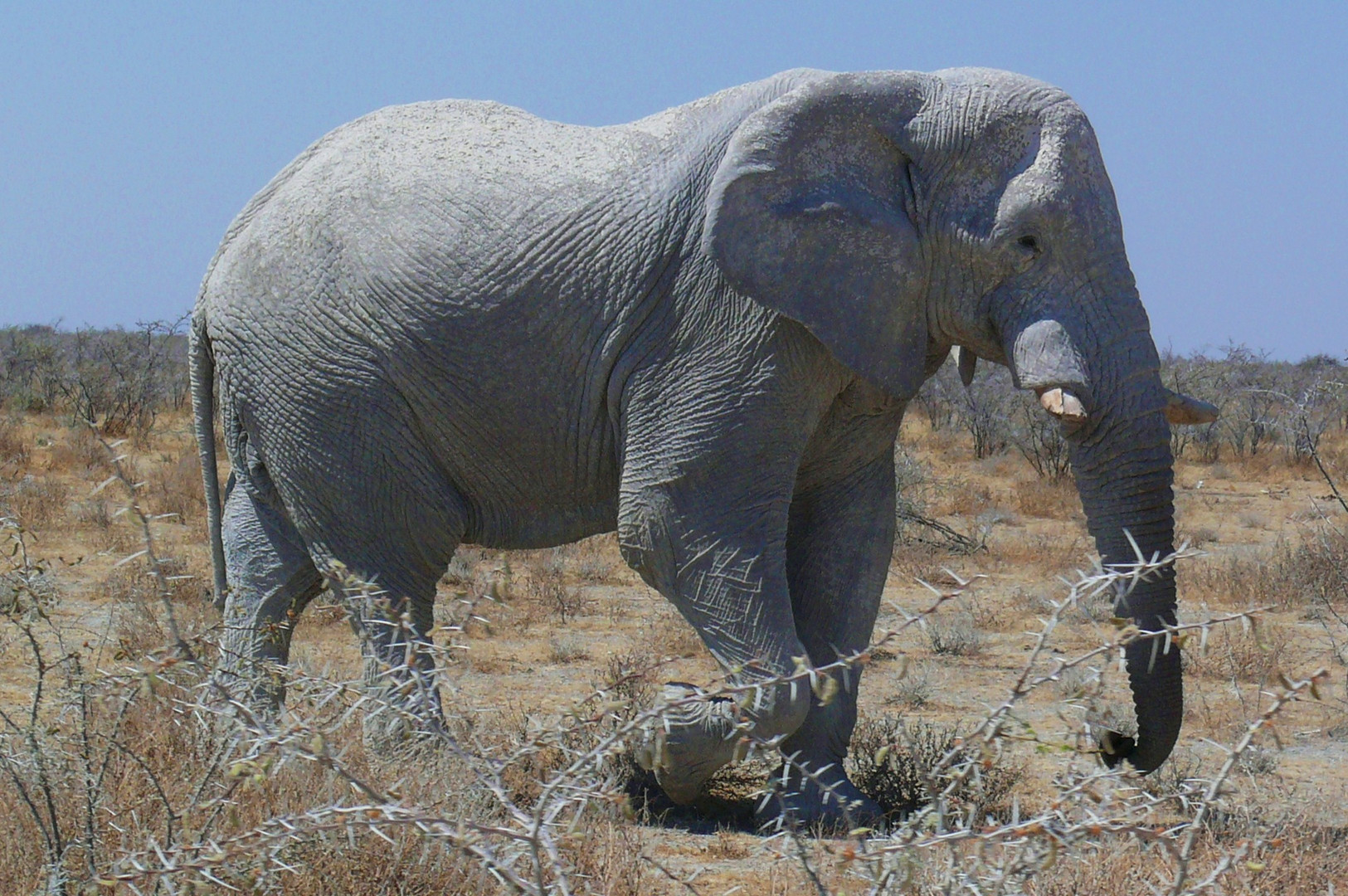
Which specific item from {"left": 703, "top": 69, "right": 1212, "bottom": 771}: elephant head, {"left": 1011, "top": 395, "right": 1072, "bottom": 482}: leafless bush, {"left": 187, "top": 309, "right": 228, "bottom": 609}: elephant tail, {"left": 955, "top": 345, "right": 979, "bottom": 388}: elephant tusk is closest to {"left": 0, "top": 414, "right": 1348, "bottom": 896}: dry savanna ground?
{"left": 703, "top": 69, "right": 1212, "bottom": 771}: elephant head

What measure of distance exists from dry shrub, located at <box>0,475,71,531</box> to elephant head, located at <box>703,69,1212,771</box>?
690 centimetres

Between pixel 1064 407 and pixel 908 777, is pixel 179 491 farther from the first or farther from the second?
pixel 1064 407

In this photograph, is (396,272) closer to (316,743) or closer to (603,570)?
(316,743)

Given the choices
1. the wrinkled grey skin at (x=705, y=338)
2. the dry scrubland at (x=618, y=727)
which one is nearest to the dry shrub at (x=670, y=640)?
the dry scrubland at (x=618, y=727)

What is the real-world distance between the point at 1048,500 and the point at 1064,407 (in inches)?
393

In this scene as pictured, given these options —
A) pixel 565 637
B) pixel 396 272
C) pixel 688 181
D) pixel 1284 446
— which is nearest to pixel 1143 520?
pixel 688 181

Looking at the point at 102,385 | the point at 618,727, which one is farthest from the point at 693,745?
the point at 102,385

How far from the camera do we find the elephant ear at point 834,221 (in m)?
4.41

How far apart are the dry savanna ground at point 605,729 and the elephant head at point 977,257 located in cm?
37

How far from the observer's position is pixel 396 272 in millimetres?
4840

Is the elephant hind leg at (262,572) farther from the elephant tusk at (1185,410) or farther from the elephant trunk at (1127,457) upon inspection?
the elephant tusk at (1185,410)

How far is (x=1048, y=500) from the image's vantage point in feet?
45.7

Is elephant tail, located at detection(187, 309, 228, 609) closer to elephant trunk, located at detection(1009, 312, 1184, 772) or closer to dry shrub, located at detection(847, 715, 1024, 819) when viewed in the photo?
dry shrub, located at detection(847, 715, 1024, 819)

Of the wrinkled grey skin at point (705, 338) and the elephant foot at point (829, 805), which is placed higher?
the wrinkled grey skin at point (705, 338)
